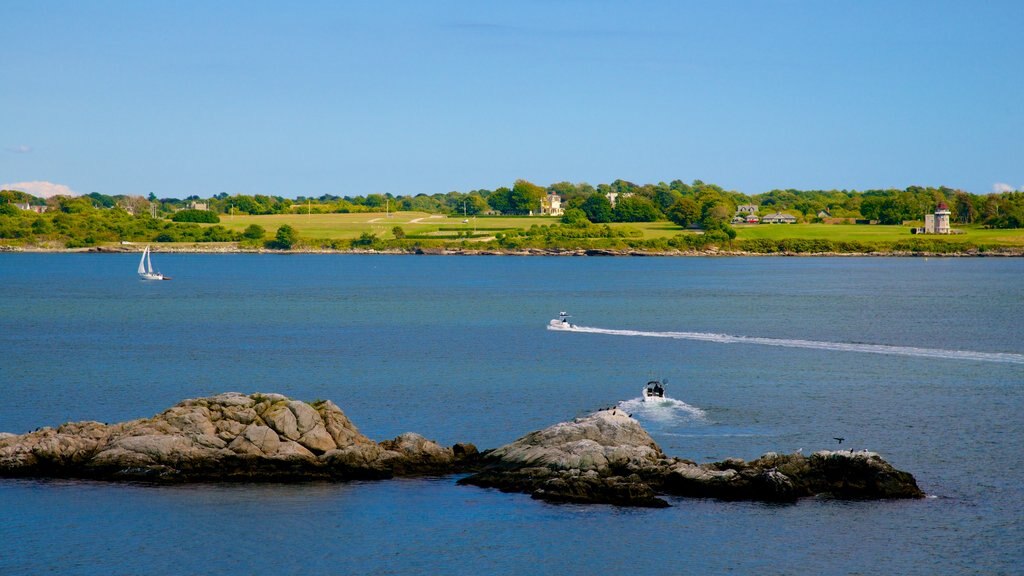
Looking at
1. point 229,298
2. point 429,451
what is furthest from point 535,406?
point 229,298

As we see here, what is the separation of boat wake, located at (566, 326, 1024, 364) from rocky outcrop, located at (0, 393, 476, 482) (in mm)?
35903

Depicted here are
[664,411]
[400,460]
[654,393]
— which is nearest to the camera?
[400,460]

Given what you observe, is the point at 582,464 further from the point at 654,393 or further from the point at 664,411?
the point at 654,393

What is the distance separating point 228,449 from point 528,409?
565 inches

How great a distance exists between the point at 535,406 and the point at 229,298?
76471 mm

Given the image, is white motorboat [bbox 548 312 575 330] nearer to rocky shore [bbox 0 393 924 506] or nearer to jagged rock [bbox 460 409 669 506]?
rocky shore [bbox 0 393 924 506]

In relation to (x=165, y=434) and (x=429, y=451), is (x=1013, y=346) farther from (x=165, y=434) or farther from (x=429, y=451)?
(x=165, y=434)

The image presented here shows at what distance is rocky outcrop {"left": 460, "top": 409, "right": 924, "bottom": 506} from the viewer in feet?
106

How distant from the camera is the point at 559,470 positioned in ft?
110

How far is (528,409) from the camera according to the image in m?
46.3

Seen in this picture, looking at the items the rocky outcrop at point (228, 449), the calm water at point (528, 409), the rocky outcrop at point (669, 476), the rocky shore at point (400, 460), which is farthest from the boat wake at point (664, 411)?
the rocky outcrop at point (228, 449)

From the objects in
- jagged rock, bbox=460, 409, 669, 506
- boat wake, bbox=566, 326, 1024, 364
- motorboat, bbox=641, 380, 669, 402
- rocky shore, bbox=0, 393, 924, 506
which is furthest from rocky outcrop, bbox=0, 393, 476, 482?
boat wake, bbox=566, 326, 1024, 364

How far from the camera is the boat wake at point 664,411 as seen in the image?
44125 millimetres

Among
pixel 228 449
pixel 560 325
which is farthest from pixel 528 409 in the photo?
pixel 560 325
